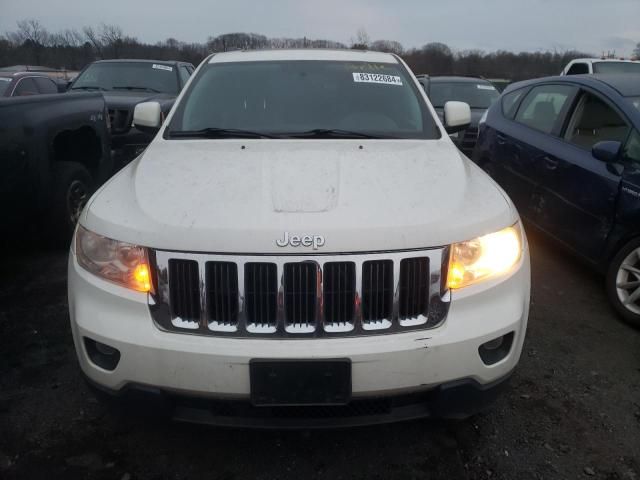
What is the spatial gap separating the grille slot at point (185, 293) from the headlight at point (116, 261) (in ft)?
0.36

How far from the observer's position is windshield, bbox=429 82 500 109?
9.67 metres

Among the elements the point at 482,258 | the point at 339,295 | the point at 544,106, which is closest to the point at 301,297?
the point at 339,295

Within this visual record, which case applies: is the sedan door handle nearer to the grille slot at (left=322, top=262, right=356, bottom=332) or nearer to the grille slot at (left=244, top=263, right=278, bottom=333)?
the grille slot at (left=322, top=262, right=356, bottom=332)

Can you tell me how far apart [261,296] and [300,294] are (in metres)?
0.14

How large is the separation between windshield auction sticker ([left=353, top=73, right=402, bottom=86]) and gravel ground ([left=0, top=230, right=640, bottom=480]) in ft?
6.15

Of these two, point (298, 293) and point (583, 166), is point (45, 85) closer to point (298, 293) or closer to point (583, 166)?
point (583, 166)

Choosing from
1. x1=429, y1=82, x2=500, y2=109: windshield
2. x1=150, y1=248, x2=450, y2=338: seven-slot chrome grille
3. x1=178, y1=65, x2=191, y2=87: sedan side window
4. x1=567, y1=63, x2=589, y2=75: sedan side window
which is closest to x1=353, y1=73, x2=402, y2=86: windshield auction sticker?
x1=150, y1=248, x2=450, y2=338: seven-slot chrome grille

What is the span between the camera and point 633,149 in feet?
11.8

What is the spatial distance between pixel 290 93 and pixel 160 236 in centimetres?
163

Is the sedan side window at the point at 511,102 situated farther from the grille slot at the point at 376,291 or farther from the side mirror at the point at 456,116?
the grille slot at the point at 376,291

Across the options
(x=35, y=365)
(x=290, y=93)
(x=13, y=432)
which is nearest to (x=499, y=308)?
(x=290, y=93)

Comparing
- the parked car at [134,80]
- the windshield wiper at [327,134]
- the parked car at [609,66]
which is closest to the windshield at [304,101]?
the windshield wiper at [327,134]

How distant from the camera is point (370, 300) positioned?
1953 millimetres

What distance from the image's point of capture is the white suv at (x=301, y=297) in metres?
1.91
